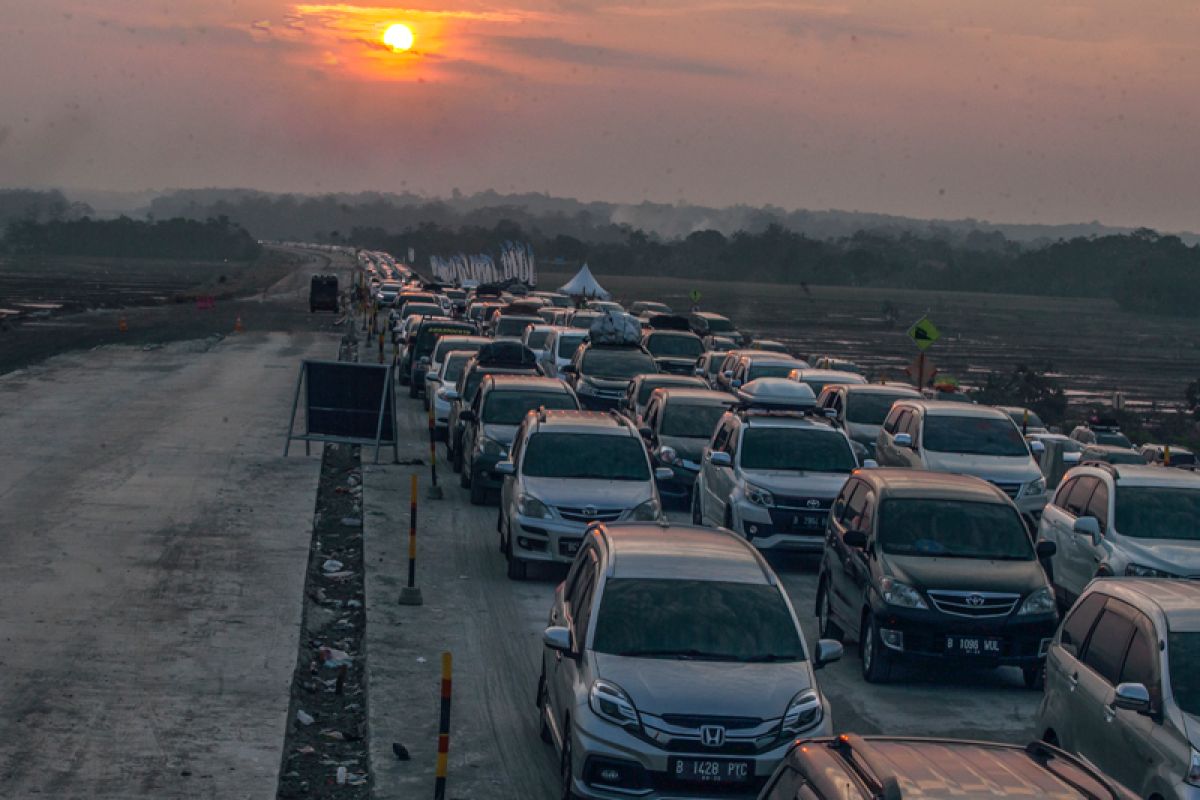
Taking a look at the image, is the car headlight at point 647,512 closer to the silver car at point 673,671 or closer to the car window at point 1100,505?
the car window at point 1100,505

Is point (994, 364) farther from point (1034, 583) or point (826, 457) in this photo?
point (1034, 583)

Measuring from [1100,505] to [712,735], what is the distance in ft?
25.9

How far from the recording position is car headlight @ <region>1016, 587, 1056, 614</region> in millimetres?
13805

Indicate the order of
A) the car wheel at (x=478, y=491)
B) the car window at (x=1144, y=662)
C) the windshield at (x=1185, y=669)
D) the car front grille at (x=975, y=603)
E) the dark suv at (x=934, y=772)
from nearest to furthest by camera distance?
the dark suv at (x=934, y=772), the windshield at (x=1185, y=669), the car window at (x=1144, y=662), the car front grille at (x=975, y=603), the car wheel at (x=478, y=491)

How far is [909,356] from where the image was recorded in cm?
7712

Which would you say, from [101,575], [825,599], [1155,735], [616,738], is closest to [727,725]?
[616,738]

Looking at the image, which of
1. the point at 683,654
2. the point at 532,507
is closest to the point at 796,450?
the point at 532,507

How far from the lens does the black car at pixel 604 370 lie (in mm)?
31625

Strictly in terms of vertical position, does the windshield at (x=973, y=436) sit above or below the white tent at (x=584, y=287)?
above

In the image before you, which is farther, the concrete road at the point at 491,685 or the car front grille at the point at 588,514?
the car front grille at the point at 588,514

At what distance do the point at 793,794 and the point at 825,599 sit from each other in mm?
9801

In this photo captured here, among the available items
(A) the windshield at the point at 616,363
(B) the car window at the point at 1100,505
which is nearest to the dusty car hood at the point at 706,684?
(B) the car window at the point at 1100,505

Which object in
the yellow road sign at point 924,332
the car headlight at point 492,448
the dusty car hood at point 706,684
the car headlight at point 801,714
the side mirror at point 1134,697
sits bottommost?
the car headlight at point 492,448

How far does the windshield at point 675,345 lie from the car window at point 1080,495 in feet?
78.2
